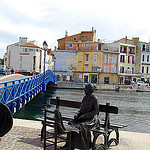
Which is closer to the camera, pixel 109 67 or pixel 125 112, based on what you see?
pixel 125 112

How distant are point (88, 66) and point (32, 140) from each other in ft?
167

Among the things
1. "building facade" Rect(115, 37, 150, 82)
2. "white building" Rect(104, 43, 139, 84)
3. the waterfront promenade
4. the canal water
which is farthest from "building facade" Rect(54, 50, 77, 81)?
the waterfront promenade

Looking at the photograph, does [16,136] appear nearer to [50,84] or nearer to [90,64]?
[50,84]

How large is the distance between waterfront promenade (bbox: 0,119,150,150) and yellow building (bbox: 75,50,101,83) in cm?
4849

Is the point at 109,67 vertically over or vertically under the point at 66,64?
under

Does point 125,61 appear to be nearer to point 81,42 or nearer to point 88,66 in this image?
point 88,66

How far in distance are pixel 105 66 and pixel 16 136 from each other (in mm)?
52224

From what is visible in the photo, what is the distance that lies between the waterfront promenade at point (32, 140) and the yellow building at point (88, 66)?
48.5 m

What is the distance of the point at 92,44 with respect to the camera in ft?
187

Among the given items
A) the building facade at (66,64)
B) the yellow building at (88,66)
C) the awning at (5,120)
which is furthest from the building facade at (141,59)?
the awning at (5,120)

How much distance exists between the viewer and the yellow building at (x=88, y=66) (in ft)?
185

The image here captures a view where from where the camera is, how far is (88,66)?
57.0m

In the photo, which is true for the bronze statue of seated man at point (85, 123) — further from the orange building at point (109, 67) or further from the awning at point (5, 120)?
the orange building at point (109, 67)

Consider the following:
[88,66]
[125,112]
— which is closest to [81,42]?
[88,66]
